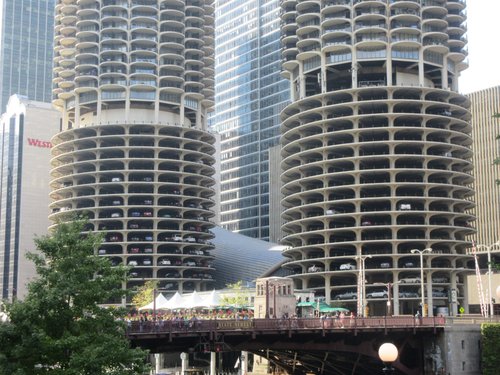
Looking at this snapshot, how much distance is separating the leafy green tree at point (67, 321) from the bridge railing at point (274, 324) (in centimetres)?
1357

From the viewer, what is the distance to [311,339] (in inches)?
3482

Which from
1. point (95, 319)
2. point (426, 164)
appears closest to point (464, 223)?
point (426, 164)

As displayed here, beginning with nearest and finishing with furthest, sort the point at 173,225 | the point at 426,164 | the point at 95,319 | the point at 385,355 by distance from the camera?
the point at 385,355
the point at 95,319
the point at 426,164
the point at 173,225

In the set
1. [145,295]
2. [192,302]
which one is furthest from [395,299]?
[192,302]

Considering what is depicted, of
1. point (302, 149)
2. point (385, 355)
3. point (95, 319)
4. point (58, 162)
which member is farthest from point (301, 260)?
point (385, 355)

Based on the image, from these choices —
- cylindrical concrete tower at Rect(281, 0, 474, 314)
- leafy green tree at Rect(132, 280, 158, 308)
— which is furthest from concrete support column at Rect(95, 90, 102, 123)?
cylindrical concrete tower at Rect(281, 0, 474, 314)

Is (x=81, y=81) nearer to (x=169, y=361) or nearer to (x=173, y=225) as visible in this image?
(x=173, y=225)

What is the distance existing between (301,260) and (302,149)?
78.3 feet

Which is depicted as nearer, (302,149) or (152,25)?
(302,149)

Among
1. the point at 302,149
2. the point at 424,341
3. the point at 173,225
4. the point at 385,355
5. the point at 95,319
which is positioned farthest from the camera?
the point at 173,225

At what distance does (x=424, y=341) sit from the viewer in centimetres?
9731

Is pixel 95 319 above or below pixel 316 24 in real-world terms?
below

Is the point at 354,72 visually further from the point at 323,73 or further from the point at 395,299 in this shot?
the point at 395,299

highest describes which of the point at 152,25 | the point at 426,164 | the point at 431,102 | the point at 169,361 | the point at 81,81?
the point at 152,25
